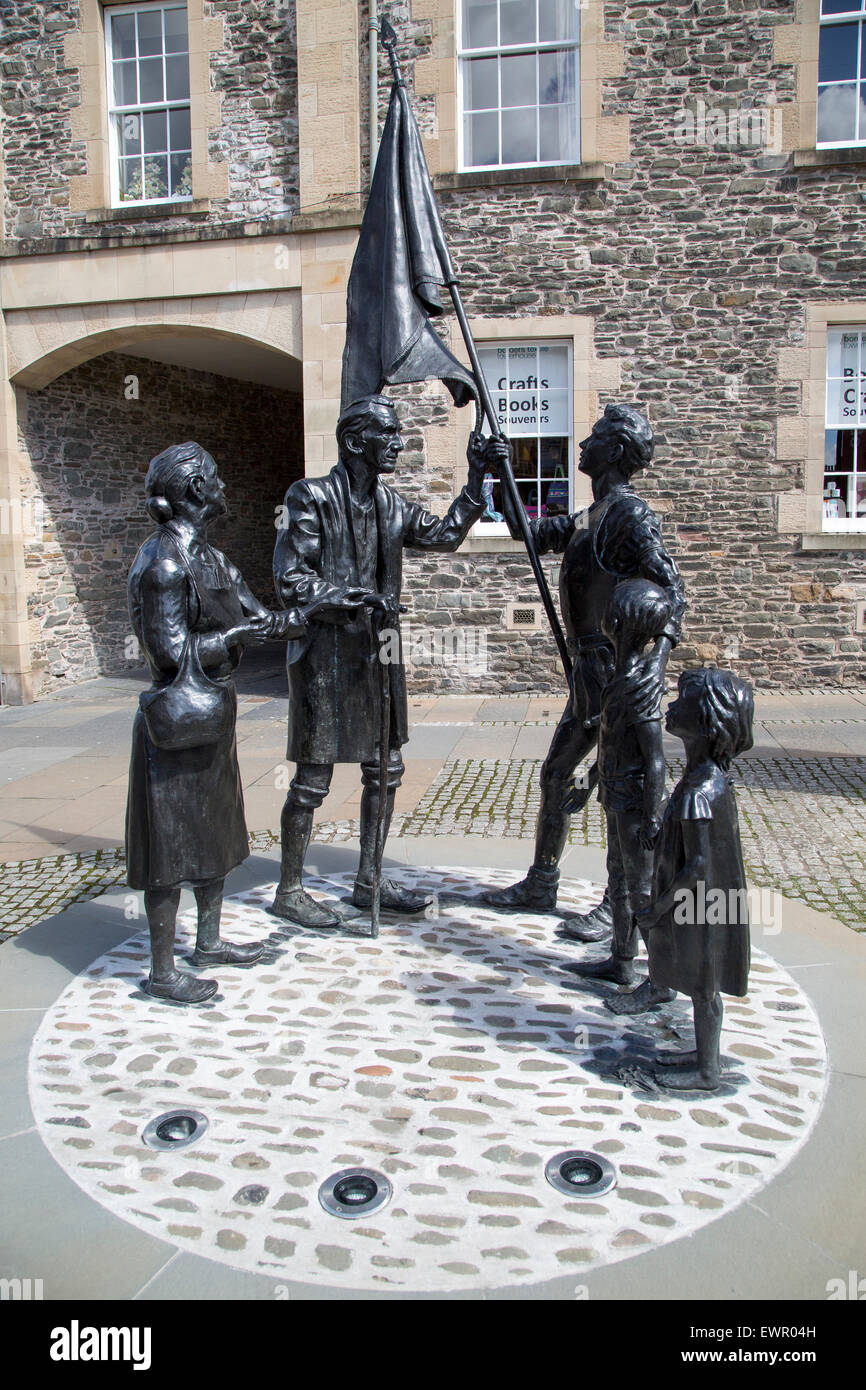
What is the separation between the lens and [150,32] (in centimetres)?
1122

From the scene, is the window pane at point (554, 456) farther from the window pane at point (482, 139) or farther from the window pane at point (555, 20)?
the window pane at point (555, 20)

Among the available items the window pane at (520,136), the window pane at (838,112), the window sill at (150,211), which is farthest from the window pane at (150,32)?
the window pane at (838,112)

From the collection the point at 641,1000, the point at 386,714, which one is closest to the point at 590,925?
the point at 641,1000

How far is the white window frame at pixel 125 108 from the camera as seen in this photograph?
439 inches

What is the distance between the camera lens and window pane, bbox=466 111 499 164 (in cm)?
1073

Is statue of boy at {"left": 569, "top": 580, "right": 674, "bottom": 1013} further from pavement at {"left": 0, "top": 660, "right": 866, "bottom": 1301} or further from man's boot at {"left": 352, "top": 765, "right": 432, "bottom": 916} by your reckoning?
man's boot at {"left": 352, "top": 765, "right": 432, "bottom": 916}

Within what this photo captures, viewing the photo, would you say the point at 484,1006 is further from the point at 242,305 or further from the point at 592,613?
the point at 242,305

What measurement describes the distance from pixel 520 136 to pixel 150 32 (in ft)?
13.8

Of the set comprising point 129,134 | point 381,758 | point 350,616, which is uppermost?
point 129,134

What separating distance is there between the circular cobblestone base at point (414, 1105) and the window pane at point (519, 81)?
378 inches

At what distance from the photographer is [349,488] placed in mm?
4250

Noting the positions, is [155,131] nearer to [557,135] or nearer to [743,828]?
[557,135]

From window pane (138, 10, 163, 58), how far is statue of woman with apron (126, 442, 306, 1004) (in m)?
10.0

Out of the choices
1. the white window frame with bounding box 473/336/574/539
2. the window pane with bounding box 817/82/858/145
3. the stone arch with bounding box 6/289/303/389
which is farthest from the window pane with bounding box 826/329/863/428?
the stone arch with bounding box 6/289/303/389
